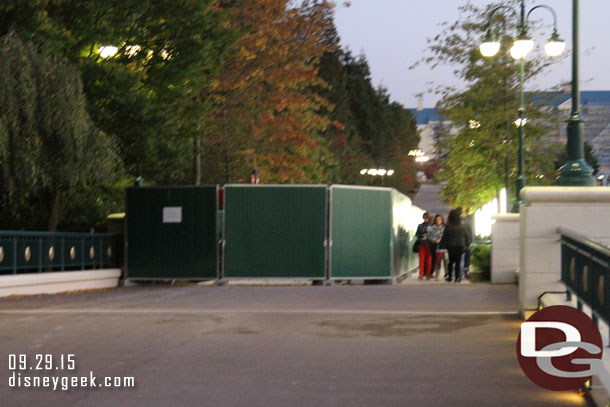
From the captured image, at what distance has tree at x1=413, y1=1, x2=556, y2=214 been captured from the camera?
38344mm

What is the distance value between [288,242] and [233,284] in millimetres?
1550

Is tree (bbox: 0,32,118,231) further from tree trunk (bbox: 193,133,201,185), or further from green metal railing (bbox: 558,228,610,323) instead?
green metal railing (bbox: 558,228,610,323)

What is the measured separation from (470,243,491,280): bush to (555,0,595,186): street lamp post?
11057 mm

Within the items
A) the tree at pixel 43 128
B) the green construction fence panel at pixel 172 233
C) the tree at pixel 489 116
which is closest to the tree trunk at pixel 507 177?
the tree at pixel 489 116

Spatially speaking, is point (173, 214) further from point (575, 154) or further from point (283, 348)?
point (283, 348)

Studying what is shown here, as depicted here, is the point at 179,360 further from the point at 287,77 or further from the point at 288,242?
the point at 287,77

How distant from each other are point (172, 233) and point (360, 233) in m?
4.16

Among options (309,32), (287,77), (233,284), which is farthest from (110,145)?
(309,32)

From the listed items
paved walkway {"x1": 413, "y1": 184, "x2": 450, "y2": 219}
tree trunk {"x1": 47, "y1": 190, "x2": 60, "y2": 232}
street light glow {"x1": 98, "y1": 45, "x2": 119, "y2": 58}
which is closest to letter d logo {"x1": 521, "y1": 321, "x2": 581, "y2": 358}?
street light glow {"x1": 98, "y1": 45, "x2": 119, "y2": 58}

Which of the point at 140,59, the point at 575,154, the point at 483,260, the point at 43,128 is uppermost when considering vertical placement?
the point at 140,59

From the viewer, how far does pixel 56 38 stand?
70.1 feet

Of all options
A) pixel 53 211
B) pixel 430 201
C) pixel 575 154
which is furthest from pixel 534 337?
pixel 430 201

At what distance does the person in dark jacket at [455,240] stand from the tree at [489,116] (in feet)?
44.5

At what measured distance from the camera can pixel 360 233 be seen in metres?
22.9
